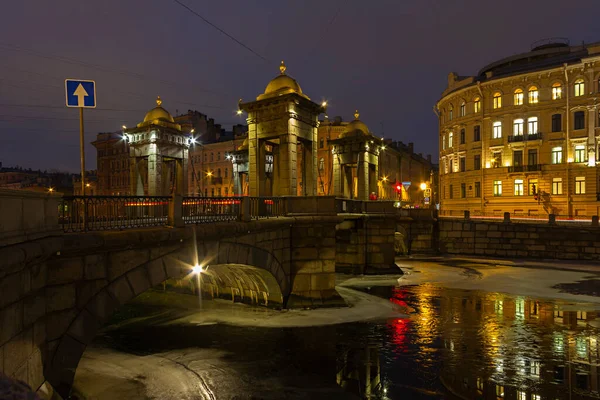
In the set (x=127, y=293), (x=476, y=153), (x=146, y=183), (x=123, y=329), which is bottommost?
(x=123, y=329)

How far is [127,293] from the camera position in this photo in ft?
30.6

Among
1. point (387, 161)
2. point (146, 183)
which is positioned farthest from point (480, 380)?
point (387, 161)

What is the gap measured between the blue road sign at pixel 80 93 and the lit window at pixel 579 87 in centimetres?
4636

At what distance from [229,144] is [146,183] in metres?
39.3

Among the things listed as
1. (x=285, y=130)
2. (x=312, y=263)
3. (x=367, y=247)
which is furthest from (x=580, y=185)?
(x=285, y=130)

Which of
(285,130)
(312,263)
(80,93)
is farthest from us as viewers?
(285,130)

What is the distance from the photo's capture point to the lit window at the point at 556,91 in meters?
42.1

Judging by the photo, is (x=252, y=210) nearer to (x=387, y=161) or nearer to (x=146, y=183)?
(x=146, y=183)

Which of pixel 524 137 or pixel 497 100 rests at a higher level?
pixel 497 100

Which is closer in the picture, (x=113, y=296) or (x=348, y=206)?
(x=113, y=296)

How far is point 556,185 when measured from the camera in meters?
42.0

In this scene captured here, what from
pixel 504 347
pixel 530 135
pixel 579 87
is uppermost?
pixel 579 87

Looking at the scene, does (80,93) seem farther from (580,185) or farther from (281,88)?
(580,185)

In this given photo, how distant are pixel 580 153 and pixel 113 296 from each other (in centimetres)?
4613
